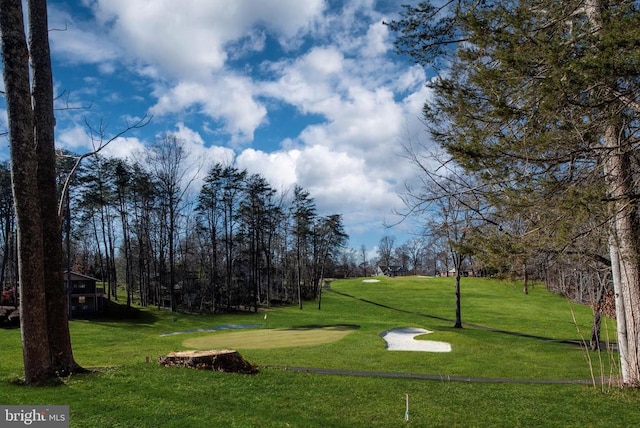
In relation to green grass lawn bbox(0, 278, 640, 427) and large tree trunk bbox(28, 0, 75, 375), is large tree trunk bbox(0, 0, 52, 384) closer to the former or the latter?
large tree trunk bbox(28, 0, 75, 375)

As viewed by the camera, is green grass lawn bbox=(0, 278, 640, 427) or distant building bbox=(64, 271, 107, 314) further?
distant building bbox=(64, 271, 107, 314)

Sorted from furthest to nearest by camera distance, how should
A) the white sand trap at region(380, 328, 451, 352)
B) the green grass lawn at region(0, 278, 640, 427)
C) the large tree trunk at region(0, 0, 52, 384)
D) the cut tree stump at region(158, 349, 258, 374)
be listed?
the white sand trap at region(380, 328, 451, 352), the cut tree stump at region(158, 349, 258, 374), the large tree trunk at region(0, 0, 52, 384), the green grass lawn at region(0, 278, 640, 427)

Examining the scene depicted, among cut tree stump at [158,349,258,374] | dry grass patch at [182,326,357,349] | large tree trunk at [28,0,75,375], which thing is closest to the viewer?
large tree trunk at [28,0,75,375]

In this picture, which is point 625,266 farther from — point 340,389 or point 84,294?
point 84,294

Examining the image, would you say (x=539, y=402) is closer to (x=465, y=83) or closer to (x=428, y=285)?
(x=465, y=83)

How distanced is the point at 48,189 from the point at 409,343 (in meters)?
14.8

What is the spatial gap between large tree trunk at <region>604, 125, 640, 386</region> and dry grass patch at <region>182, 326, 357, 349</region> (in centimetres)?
1159

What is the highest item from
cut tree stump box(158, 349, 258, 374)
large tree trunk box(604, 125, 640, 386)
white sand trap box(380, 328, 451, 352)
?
large tree trunk box(604, 125, 640, 386)

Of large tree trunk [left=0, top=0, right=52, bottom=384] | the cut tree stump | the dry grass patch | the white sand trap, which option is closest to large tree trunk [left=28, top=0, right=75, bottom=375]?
large tree trunk [left=0, top=0, right=52, bottom=384]

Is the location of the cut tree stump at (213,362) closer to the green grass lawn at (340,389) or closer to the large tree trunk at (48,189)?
the green grass lawn at (340,389)

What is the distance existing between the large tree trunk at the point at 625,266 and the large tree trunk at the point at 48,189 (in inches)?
365

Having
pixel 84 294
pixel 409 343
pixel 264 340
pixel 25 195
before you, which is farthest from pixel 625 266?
pixel 84 294

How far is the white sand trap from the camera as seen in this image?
667 inches

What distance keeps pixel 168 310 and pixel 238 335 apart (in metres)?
17.0
